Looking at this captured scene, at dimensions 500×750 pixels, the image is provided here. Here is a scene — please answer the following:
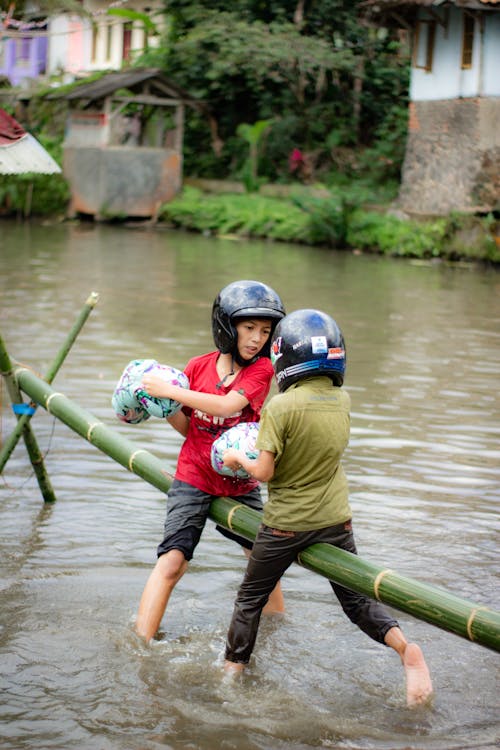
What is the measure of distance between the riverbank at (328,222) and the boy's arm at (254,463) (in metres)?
19.0

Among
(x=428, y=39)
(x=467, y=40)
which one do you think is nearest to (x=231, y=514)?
(x=467, y=40)

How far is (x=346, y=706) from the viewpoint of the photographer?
4.37 meters

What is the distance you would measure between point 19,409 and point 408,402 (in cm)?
433

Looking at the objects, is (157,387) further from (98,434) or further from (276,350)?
(98,434)

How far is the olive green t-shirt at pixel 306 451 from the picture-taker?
4.12m

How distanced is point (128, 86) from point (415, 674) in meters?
28.1

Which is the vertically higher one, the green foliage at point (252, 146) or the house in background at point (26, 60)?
the house in background at point (26, 60)

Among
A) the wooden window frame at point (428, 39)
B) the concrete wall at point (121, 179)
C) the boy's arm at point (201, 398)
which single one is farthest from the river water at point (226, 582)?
the concrete wall at point (121, 179)

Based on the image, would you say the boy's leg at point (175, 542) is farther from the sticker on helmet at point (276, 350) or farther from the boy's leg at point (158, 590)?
the sticker on helmet at point (276, 350)

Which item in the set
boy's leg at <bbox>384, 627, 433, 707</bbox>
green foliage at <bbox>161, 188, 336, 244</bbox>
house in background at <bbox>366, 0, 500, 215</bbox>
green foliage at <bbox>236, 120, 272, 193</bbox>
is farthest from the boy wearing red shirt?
A: green foliage at <bbox>236, 120, 272, 193</bbox>

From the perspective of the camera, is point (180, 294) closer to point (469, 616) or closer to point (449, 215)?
point (449, 215)

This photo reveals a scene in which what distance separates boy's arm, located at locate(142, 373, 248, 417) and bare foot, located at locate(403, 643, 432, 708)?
45.1 inches

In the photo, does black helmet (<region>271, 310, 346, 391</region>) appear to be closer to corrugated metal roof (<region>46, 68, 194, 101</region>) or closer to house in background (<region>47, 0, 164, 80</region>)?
corrugated metal roof (<region>46, 68, 194, 101</region>)

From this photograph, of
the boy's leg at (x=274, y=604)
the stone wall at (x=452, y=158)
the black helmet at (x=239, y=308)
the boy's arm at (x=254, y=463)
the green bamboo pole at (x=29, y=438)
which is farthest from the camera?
the stone wall at (x=452, y=158)
